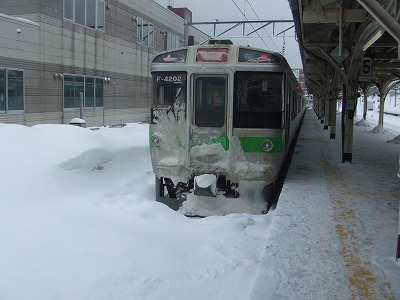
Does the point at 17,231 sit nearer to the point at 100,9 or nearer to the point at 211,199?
the point at 211,199

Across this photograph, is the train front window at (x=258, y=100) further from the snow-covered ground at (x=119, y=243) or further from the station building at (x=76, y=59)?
the station building at (x=76, y=59)

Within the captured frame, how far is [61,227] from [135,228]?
89 centimetres

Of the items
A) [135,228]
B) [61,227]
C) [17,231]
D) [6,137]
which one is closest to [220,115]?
[135,228]

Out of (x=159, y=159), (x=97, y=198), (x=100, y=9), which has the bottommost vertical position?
(x=97, y=198)

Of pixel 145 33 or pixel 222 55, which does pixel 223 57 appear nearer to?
pixel 222 55

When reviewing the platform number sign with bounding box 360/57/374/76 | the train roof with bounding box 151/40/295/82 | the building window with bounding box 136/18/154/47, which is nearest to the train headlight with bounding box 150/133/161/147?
the train roof with bounding box 151/40/295/82

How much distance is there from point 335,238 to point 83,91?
14.9 m

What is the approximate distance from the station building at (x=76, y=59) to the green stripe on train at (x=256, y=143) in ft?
13.5

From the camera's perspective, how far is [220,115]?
6664 mm

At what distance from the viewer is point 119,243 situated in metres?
4.78

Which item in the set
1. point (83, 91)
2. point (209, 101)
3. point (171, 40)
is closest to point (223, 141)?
point (209, 101)

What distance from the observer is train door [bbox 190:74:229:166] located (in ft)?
21.7

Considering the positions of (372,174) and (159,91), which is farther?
(372,174)

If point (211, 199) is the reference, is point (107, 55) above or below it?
above
